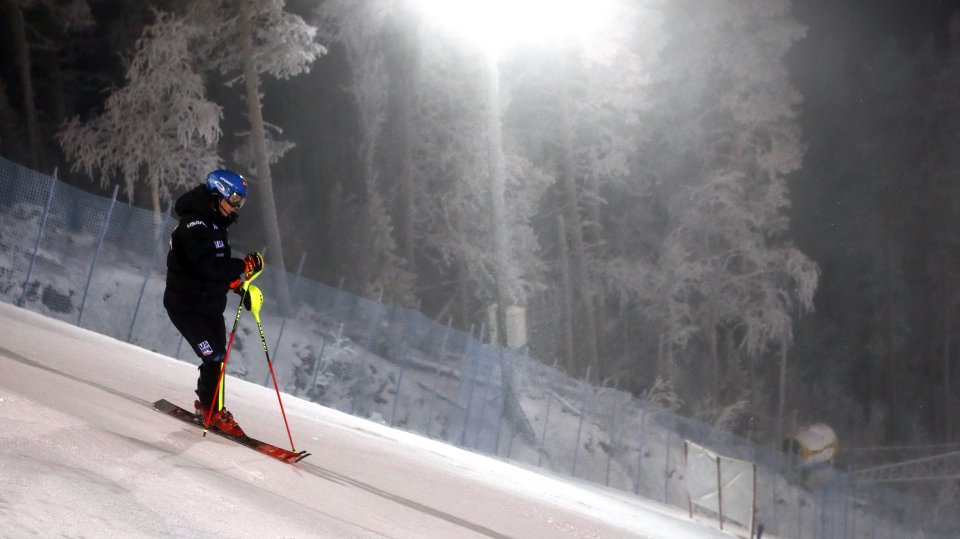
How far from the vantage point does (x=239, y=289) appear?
7648 millimetres

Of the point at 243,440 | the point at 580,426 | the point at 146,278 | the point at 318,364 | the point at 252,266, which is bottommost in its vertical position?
the point at 243,440

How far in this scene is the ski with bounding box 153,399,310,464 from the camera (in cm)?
720

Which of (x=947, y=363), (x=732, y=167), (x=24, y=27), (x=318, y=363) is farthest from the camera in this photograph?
(x=947, y=363)

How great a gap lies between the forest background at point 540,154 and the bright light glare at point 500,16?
2.92ft

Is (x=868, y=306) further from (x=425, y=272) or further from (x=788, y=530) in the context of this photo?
(x=425, y=272)

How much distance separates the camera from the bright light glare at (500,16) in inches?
866

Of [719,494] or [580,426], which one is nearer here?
[719,494]

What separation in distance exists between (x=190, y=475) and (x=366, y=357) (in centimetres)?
1561

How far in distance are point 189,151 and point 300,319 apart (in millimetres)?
6491

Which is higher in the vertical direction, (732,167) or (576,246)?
(732,167)

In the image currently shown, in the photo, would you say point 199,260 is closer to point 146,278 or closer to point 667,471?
point 146,278

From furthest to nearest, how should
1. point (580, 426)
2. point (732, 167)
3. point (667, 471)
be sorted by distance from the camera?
point (732, 167) → point (667, 471) → point (580, 426)

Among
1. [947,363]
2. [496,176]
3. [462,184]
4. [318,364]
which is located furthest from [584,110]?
[947,363]

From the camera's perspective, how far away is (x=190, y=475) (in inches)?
216
